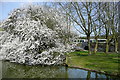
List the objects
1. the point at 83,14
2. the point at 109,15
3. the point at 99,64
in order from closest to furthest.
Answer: the point at 99,64, the point at 109,15, the point at 83,14

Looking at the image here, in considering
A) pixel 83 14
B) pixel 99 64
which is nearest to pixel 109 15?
pixel 83 14

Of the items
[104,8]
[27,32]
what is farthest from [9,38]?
[104,8]

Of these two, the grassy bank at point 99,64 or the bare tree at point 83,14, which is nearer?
the grassy bank at point 99,64

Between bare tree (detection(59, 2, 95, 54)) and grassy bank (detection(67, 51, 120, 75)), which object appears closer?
grassy bank (detection(67, 51, 120, 75))

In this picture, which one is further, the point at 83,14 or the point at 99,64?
Result: the point at 83,14

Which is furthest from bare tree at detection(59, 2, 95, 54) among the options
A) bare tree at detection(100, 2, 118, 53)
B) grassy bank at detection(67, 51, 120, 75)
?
grassy bank at detection(67, 51, 120, 75)

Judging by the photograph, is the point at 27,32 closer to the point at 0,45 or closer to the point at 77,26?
the point at 0,45

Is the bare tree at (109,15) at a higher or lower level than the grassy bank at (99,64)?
higher

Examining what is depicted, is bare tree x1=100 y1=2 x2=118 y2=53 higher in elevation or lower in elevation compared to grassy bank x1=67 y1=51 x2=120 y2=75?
higher

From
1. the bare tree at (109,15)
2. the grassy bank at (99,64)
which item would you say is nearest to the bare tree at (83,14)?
the bare tree at (109,15)

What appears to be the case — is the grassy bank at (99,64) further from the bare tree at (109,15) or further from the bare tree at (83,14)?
the bare tree at (109,15)

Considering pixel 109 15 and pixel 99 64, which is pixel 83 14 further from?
pixel 99 64

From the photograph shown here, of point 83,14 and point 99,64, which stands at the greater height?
point 83,14

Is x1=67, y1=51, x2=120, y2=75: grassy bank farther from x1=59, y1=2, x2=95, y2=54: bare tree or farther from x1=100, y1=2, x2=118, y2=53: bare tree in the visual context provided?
x1=100, y1=2, x2=118, y2=53: bare tree
